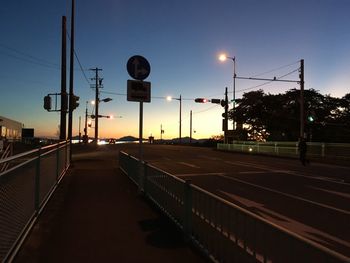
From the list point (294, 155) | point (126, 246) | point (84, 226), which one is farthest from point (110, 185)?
point (294, 155)

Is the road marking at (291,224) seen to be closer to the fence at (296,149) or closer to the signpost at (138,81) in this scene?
the signpost at (138,81)

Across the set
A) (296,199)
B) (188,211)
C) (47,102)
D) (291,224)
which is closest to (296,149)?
(47,102)

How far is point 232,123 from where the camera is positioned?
219 ft

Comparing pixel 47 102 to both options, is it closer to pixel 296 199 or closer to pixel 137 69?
pixel 137 69

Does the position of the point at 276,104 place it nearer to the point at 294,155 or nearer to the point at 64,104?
the point at 294,155

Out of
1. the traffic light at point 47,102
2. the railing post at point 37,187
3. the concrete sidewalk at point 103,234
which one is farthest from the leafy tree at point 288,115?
the railing post at point 37,187

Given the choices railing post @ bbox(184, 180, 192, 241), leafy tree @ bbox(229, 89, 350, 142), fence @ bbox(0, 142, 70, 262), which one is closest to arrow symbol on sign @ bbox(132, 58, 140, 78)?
fence @ bbox(0, 142, 70, 262)

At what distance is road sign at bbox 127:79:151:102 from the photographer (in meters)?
11.1

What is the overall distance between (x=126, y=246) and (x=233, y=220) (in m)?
2.11

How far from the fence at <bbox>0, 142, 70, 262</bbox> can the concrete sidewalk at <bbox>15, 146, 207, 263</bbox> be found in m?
0.23

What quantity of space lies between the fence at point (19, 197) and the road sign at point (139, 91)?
3.17 meters

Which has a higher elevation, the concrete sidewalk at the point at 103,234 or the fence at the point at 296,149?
the fence at the point at 296,149

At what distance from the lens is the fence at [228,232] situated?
3.38 meters

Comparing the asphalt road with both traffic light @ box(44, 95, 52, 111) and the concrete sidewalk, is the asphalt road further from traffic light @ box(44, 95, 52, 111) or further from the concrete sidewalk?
traffic light @ box(44, 95, 52, 111)
